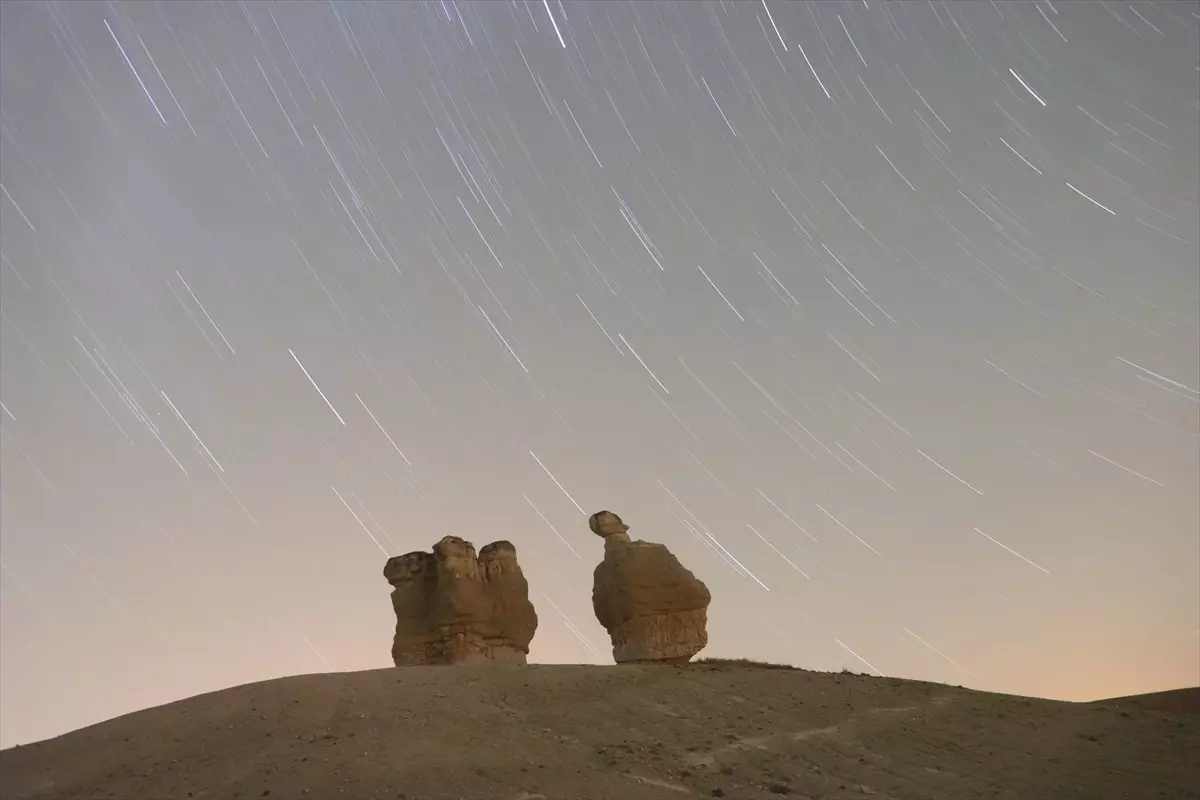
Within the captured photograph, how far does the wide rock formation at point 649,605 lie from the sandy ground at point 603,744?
25.2 ft

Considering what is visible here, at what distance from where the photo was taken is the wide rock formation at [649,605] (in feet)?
94.8

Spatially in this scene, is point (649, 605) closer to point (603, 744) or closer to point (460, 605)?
point (460, 605)

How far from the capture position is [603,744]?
15.8 metres

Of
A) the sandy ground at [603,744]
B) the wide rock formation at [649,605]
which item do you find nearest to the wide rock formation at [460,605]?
the wide rock formation at [649,605]

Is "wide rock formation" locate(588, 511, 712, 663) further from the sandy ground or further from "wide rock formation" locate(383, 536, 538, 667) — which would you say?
the sandy ground

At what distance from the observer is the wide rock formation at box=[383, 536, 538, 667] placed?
93.0 ft

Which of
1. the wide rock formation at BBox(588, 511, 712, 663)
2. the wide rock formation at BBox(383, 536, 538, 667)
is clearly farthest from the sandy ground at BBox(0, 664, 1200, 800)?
the wide rock formation at BBox(588, 511, 712, 663)

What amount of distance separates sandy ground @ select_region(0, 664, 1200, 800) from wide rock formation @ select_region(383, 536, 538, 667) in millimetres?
7252

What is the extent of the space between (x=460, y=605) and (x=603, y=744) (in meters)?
13.4

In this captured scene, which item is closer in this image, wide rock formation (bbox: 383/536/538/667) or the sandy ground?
the sandy ground

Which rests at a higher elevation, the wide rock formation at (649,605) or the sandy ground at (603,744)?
the wide rock formation at (649,605)

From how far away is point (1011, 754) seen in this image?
55.1ft

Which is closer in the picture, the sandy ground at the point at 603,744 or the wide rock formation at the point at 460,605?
the sandy ground at the point at 603,744

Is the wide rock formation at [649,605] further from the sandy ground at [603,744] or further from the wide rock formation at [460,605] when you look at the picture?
the sandy ground at [603,744]
